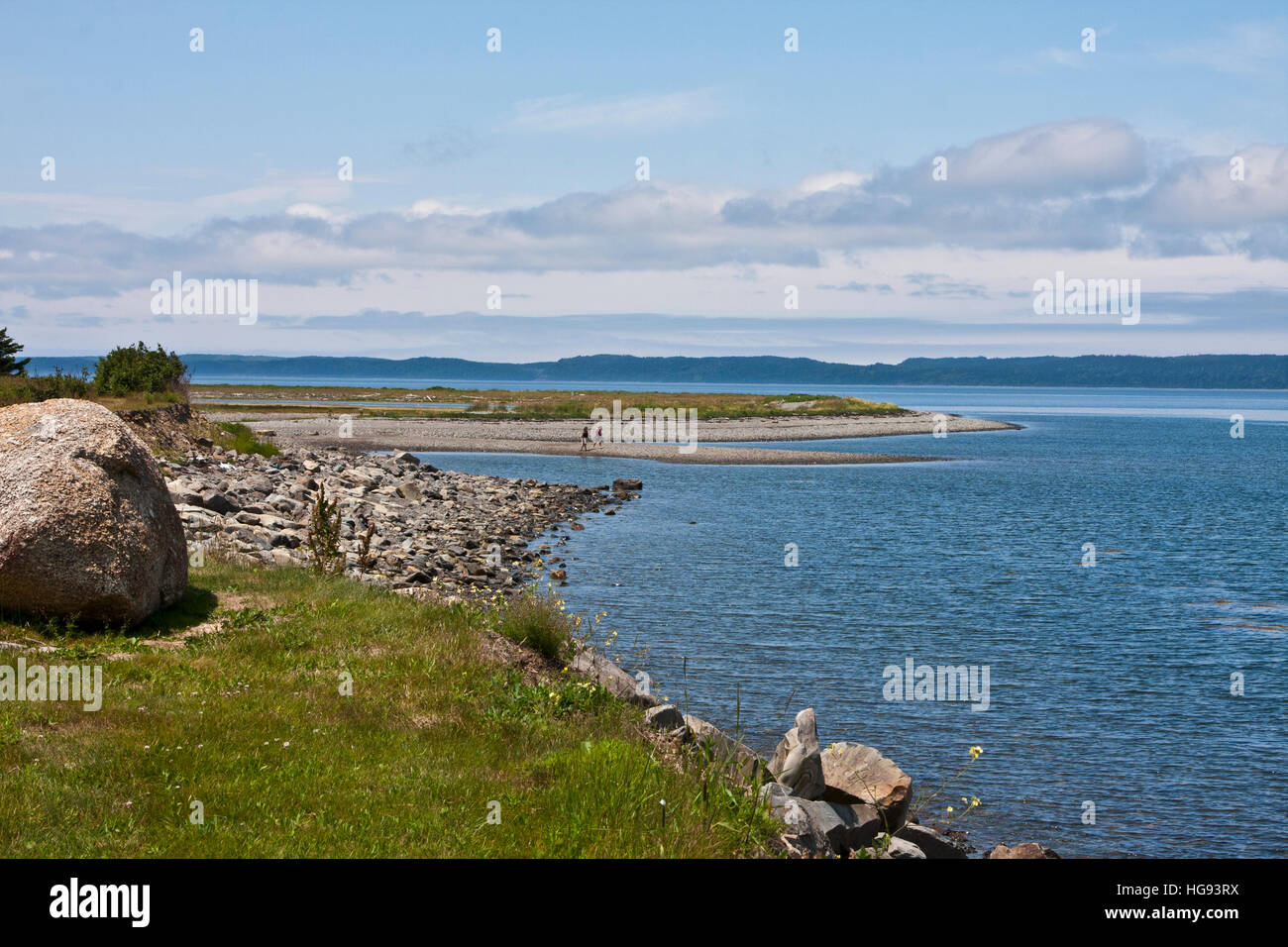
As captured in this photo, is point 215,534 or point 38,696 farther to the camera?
point 215,534

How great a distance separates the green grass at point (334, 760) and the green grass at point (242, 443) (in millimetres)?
35613

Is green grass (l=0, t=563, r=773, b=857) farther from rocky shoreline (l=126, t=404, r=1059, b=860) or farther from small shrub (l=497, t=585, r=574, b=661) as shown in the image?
small shrub (l=497, t=585, r=574, b=661)

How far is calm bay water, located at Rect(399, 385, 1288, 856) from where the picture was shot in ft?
51.4

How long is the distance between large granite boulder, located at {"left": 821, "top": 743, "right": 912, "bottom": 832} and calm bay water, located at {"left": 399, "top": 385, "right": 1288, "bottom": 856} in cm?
267

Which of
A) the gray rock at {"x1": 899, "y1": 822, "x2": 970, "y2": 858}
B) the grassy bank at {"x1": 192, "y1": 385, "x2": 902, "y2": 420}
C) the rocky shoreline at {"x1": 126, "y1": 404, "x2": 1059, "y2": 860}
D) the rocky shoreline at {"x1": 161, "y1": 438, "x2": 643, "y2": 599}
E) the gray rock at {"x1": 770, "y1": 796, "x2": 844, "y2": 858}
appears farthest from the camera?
the grassy bank at {"x1": 192, "y1": 385, "x2": 902, "y2": 420}

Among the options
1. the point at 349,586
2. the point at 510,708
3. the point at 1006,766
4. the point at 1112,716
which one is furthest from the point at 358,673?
the point at 1112,716

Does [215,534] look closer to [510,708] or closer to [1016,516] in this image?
[510,708]

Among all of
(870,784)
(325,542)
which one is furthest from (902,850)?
(325,542)

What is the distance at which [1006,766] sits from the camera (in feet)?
54.2

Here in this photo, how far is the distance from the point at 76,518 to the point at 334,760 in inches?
212

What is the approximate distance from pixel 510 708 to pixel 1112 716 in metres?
13.2

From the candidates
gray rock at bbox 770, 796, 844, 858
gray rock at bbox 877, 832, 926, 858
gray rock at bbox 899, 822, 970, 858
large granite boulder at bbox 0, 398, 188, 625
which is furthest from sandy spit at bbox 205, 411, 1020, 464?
gray rock at bbox 770, 796, 844, 858

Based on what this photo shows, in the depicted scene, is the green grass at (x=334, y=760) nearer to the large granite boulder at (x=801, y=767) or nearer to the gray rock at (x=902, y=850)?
the large granite boulder at (x=801, y=767)
